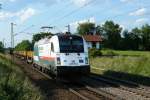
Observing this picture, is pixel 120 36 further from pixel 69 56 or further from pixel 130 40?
pixel 69 56

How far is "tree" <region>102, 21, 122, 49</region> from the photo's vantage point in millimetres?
126438

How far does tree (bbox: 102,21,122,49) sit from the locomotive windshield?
330ft

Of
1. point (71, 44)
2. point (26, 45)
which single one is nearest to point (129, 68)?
point (71, 44)

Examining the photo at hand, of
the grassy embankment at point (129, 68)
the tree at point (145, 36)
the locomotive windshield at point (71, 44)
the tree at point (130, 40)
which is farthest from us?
the tree at point (130, 40)

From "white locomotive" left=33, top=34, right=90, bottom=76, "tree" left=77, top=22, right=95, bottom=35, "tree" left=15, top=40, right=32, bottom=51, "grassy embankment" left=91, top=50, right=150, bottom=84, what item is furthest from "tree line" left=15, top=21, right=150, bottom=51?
"white locomotive" left=33, top=34, right=90, bottom=76

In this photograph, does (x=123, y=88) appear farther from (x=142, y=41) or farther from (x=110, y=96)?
(x=142, y=41)

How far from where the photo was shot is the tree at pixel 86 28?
143375 millimetres

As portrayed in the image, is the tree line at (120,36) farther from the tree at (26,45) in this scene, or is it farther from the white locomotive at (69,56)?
the white locomotive at (69,56)

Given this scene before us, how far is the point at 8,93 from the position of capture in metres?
13.8

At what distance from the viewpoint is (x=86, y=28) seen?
479 feet

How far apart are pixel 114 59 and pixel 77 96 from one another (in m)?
18.4

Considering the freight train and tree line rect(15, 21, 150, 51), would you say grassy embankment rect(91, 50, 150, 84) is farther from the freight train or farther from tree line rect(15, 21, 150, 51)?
tree line rect(15, 21, 150, 51)

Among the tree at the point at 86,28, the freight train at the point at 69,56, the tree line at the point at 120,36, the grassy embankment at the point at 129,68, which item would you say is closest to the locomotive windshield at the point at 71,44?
the freight train at the point at 69,56

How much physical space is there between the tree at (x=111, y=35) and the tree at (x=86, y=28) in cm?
592
